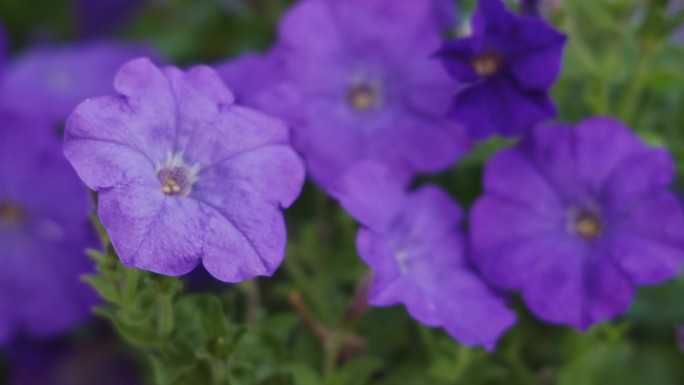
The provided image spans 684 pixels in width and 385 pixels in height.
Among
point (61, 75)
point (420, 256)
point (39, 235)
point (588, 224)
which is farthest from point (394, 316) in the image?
point (61, 75)

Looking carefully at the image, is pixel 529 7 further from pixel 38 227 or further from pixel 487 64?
pixel 38 227

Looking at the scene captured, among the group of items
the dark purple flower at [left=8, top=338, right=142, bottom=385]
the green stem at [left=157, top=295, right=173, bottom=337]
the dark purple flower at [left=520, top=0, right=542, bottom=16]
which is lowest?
the dark purple flower at [left=8, top=338, right=142, bottom=385]

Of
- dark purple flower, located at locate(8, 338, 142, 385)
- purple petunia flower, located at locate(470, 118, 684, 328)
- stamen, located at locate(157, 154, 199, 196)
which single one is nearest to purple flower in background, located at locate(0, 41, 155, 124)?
dark purple flower, located at locate(8, 338, 142, 385)

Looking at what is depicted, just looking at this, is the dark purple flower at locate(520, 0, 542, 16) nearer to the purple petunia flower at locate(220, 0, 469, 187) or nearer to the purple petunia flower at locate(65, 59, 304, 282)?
the purple petunia flower at locate(220, 0, 469, 187)

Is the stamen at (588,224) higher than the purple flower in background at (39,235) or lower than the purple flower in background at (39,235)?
higher

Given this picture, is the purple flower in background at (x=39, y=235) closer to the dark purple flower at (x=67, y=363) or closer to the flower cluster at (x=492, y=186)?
the dark purple flower at (x=67, y=363)

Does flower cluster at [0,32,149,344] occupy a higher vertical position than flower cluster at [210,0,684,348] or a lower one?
lower

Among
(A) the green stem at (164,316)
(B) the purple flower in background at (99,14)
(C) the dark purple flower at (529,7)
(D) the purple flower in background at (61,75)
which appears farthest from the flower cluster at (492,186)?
(B) the purple flower in background at (99,14)
